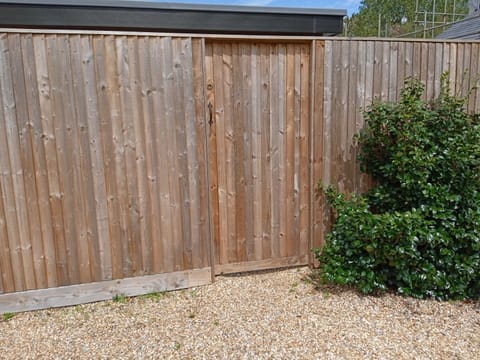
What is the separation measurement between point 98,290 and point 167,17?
7.71 feet

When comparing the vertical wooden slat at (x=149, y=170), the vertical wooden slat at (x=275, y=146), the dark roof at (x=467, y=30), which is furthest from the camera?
the dark roof at (x=467, y=30)

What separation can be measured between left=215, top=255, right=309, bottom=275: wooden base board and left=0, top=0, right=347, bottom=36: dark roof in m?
2.14

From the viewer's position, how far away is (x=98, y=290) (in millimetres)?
2867

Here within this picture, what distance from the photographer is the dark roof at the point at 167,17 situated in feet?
9.64

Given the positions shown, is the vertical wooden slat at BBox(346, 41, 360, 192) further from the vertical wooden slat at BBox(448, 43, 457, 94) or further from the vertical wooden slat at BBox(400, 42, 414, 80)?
the vertical wooden slat at BBox(448, 43, 457, 94)

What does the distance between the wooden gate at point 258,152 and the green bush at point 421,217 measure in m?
0.51

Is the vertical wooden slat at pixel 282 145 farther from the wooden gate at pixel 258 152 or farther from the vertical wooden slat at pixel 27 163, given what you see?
the vertical wooden slat at pixel 27 163

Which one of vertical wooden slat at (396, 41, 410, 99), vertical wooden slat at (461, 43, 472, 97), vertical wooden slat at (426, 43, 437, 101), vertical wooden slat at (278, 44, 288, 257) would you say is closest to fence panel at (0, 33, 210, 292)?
vertical wooden slat at (278, 44, 288, 257)

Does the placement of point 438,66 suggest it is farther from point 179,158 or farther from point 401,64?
point 179,158

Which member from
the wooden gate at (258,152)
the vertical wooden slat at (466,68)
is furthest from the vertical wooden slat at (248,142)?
the vertical wooden slat at (466,68)

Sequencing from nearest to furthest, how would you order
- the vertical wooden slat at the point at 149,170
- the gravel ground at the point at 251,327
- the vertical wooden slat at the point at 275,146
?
the gravel ground at the point at 251,327 → the vertical wooden slat at the point at 149,170 → the vertical wooden slat at the point at 275,146

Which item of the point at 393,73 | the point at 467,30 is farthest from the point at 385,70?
the point at 467,30

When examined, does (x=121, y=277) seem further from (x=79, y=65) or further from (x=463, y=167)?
(x=463, y=167)

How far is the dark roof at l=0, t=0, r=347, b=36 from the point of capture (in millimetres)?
2939
